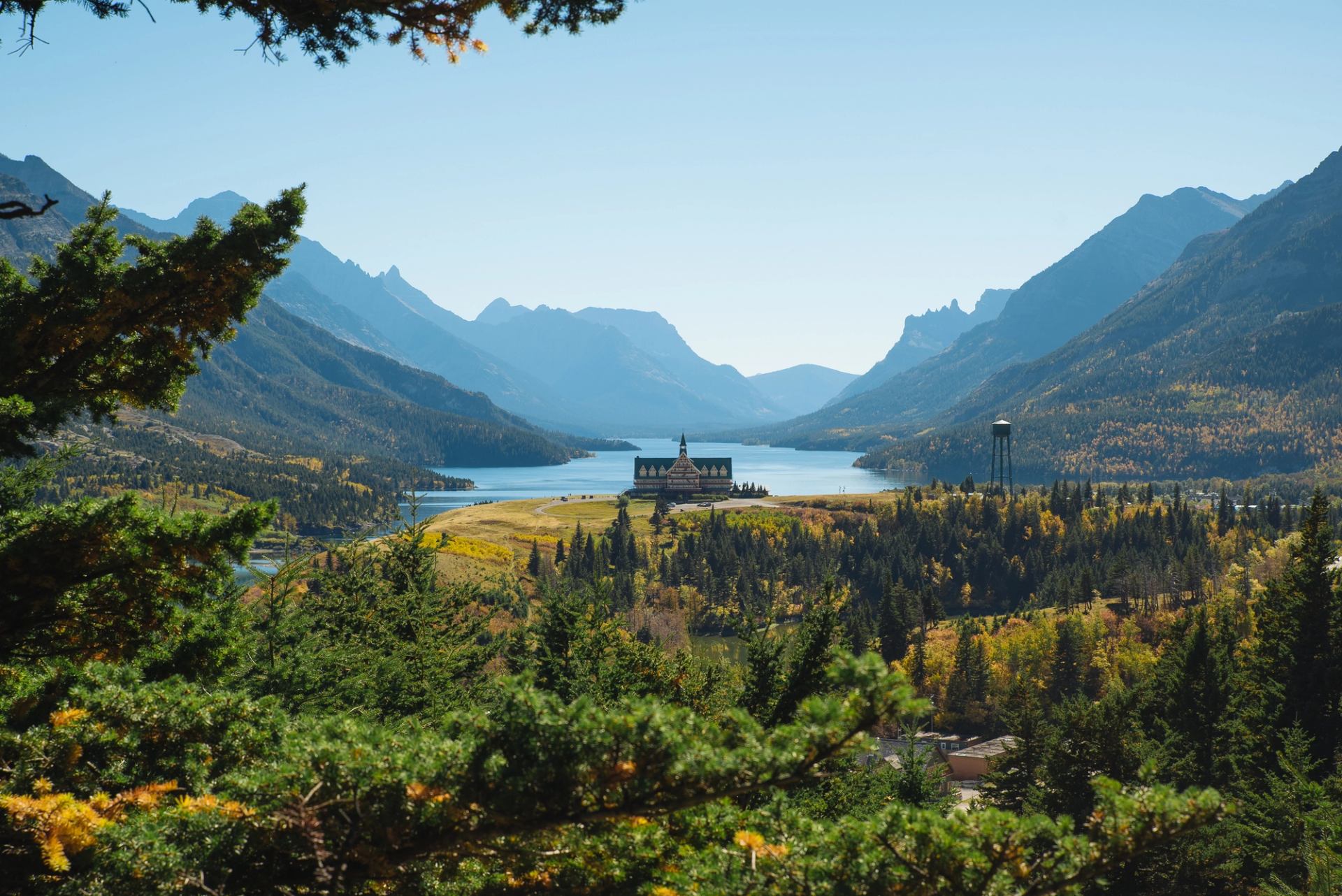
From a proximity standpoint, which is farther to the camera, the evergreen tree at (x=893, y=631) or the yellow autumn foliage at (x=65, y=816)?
the evergreen tree at (x=893, y=631)

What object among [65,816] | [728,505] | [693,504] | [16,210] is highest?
[16,210]

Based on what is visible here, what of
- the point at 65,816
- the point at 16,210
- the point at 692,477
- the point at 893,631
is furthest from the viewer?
the point at 692,477

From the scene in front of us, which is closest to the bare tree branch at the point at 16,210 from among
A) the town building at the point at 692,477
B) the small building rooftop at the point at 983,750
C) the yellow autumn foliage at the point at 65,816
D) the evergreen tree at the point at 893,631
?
the yellow autumn foliage at the point at 65,816

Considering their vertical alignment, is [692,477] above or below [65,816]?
below

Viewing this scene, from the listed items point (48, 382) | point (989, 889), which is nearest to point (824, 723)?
point (989, 889)

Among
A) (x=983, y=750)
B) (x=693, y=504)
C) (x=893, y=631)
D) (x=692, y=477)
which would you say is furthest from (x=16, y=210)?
(x=692, y=477)

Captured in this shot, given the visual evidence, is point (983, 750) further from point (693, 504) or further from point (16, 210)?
point (693, 504)

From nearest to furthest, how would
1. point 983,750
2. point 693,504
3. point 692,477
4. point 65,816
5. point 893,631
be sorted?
point 65,816 → point 983,750 → point 893,631 → point 693,504 → point 692,477

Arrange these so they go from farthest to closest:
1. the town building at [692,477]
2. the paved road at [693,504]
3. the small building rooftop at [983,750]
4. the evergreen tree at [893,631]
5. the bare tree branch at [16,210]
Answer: the town building at [692,477] < the paved road at [693,504] < the evergreen tree at [893,631] < the small building rooftop at [983,750] < the bare tree branch at [16,210]

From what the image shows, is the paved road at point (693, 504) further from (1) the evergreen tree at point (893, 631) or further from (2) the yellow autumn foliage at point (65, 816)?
(2) the yellow autumn foliage at point (65, 816)

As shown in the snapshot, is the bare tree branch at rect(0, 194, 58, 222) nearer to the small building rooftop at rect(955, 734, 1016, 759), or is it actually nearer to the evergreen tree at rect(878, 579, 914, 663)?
the small building rooftop at rect(955, 734, 1016, 759)

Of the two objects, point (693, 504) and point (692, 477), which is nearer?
point (693, 504)

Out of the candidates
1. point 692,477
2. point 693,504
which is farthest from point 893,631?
point 692,477

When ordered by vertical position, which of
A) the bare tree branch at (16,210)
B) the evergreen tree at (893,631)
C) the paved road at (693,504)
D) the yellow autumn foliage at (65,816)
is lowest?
the evergreen tree at (893,631)
